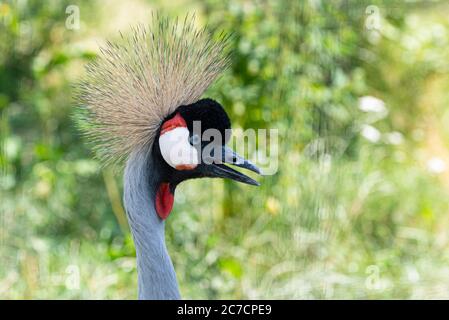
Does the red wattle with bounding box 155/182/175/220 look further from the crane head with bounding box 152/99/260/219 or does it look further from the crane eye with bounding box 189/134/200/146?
the crane eye with bounding box 189/134/200/146

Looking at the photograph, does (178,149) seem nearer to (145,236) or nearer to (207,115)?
(207,115)

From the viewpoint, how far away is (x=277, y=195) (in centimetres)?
317

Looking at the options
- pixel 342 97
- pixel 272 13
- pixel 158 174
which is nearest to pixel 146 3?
pixel 272 13

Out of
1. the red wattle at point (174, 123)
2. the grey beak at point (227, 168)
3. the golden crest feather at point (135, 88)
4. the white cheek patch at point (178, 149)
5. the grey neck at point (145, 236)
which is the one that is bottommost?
the grey neck at point (145, 236)

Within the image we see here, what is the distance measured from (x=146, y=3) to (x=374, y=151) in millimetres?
1596

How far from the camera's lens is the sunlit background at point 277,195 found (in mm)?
3002

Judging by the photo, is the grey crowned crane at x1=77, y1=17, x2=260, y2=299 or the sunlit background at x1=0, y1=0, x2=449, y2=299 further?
the sunlit background at x1=0, y1=0, x2=449, y2=299

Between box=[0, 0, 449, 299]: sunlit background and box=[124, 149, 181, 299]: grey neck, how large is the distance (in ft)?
3.81

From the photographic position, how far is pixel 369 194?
3.44m

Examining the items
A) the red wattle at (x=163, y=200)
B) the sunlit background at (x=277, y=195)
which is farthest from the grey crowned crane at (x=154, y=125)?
the sunlit background at (x=277, y=195)

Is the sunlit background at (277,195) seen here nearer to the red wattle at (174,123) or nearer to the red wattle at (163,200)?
the red wattle at (163,200)

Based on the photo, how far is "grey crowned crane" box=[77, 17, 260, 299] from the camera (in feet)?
5.57

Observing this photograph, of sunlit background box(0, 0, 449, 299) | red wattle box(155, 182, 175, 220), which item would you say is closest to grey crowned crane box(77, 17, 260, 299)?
red wattle box(155, 182, 175, 220)
